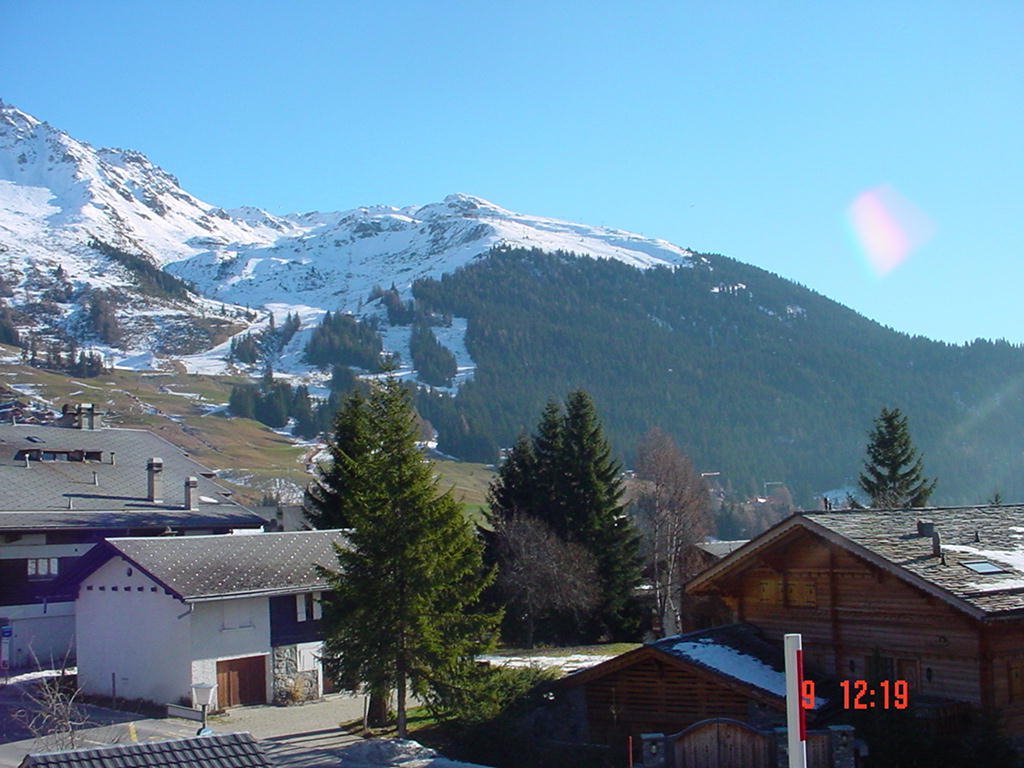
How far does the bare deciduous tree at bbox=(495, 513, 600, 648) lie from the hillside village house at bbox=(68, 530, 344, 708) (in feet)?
39.7

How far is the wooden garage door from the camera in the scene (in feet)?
111

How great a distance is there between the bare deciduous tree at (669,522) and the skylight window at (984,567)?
92.9ft

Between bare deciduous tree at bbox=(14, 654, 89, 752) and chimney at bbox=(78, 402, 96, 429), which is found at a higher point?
chimney at bbox=(78, 402, 96, 429)

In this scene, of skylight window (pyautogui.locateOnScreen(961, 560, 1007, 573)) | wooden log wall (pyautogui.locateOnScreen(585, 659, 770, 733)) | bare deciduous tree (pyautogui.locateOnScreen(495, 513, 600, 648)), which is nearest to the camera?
skylight window (pyautogui.locateOnScreen(961, 560, 1007, 573))

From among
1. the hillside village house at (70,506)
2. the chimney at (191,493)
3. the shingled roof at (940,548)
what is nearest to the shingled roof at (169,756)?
the shingled roof at (940,548)

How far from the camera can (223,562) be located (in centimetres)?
3600

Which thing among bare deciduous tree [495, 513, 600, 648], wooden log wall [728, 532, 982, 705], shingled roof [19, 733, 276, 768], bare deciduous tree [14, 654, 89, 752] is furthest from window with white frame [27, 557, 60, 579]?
shingled roof [19, 733, 276, 768]

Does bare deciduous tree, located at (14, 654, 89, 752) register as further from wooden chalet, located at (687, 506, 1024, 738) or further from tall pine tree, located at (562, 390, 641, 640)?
tall pine tree, located at (562, 390, 641, 640)

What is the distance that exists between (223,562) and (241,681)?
4.11 meters

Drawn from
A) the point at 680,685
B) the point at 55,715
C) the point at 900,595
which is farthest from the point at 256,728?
the point at 900,595

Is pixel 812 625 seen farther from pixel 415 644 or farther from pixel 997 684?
pixel 415 644

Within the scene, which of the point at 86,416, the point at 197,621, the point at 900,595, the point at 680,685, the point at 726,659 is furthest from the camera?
the point at 86,416

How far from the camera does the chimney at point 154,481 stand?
48906mm

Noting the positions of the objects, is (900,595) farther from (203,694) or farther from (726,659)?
(203,694)
